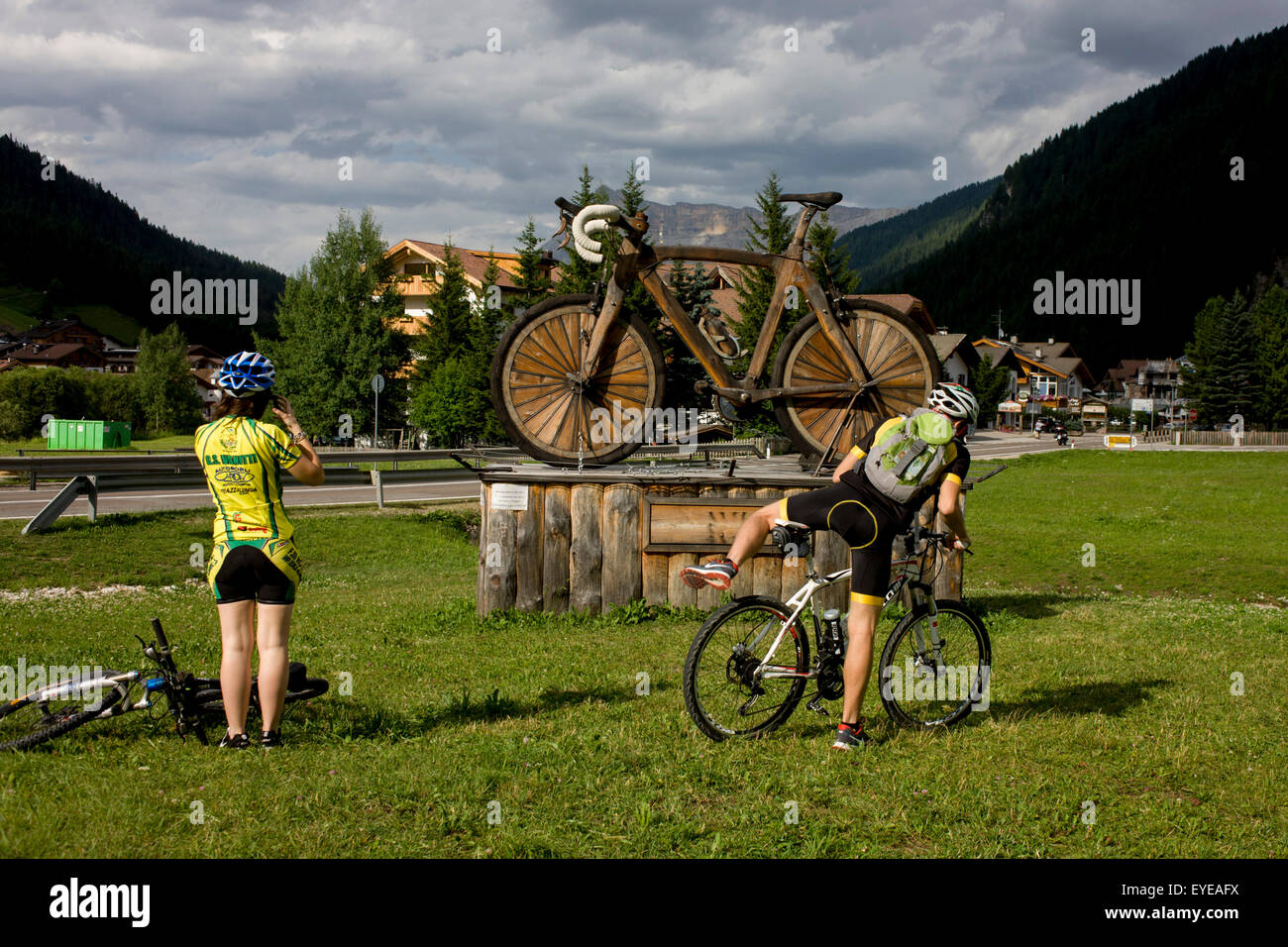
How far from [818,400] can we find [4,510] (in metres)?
18.8

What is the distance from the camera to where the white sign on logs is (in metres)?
10.1

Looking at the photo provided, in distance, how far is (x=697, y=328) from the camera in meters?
10.6

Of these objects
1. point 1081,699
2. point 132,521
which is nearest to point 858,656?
point 1081,699

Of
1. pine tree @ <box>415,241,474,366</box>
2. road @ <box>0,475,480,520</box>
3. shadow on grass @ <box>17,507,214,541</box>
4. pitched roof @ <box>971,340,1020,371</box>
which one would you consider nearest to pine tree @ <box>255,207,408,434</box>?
pine tree @ <box>415,241,474,366</box>

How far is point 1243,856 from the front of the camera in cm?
439

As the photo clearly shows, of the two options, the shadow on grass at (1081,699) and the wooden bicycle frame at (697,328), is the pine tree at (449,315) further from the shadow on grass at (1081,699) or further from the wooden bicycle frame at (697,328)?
the shadow on grass at (1081,699)

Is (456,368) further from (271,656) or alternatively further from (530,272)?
(271,656)

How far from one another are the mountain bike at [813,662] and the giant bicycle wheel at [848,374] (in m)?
4.32

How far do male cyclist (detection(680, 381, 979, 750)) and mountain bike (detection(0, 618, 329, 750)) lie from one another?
2.75 meters

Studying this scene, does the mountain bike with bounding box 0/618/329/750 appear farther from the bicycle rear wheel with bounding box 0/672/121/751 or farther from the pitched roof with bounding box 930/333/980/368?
the pitched roof with bounding box 930/333/980/368

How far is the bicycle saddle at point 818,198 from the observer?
1031 centimetres

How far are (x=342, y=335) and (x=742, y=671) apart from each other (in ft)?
180

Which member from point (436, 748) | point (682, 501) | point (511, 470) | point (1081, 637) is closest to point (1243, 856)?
point (436, 748)
